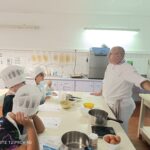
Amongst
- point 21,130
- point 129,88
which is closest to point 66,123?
point 21,130

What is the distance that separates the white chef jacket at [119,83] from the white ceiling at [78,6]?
2.25 meters

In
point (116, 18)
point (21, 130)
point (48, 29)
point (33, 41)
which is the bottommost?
point (21, 130)

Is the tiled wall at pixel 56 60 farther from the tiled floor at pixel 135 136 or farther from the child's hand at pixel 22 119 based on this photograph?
the child's hand at pixel 22 119

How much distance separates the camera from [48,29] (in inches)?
181

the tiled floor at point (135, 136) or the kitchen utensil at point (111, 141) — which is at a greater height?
the kitchen utensil at point (111, 141)

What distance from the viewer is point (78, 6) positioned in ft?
14.3

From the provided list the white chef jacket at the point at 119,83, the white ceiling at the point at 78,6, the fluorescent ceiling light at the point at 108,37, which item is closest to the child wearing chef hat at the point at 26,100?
the white chef jacket at the point at 119,83

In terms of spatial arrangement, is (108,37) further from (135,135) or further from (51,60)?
(135,135)

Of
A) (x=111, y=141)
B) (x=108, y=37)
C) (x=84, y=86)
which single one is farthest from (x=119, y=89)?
(x=108, y=37)

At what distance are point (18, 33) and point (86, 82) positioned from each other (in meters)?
1.93

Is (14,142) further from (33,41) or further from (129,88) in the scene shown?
(33,41)

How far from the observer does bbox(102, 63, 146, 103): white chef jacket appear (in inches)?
89.2

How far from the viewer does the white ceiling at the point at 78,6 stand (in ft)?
13.8

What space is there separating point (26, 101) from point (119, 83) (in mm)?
1417
